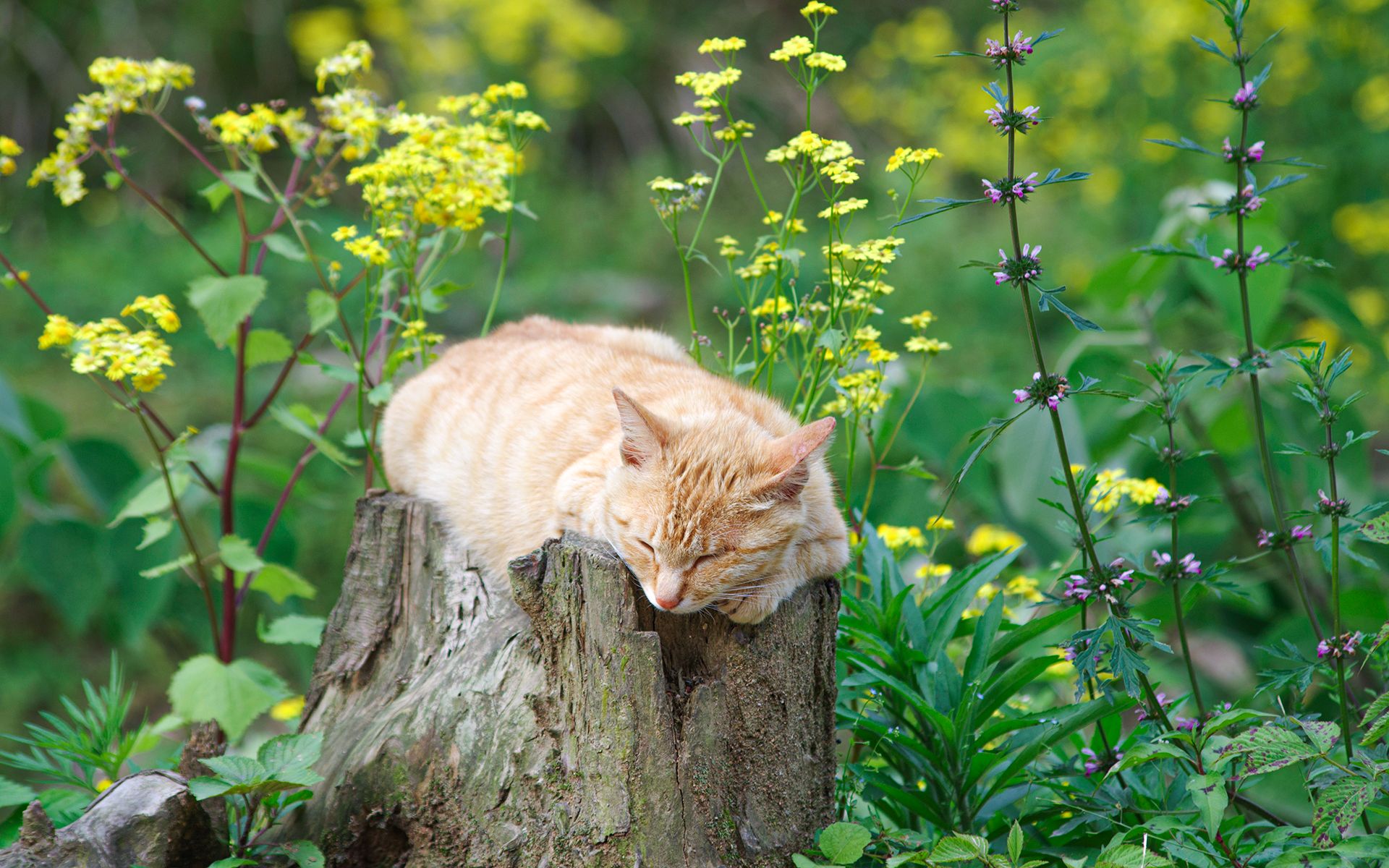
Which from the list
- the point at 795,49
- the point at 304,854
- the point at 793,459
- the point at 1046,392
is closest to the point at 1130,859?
the point at 1046,392

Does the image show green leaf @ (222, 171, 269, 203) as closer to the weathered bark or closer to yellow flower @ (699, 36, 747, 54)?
yellow flower @ (699, 36, 747, 54)

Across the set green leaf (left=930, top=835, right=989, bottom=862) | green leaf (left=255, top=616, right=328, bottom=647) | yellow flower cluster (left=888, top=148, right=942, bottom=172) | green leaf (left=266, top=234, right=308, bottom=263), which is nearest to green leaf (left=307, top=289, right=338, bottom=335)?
green leaf (left=266, top=234, right=308, bottom=263)

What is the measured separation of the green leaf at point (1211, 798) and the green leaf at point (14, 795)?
1976 mm

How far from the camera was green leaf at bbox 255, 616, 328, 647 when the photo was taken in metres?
2.39

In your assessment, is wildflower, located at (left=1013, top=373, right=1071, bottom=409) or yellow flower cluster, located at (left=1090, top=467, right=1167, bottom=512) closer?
wildflower, located at (left=1013, top=373, right=1071, bottom=409)

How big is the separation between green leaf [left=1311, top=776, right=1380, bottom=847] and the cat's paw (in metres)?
0.83

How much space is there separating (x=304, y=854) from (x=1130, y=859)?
1.31m

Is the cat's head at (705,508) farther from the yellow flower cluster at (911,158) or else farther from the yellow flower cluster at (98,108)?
the yellow flower cluster at (98,108)

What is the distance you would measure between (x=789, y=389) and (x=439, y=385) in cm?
157

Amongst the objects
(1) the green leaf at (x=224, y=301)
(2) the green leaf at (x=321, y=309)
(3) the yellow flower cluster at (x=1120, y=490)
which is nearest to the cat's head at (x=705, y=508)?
(3) the yellow flower cluster at (x=1120, y=490)

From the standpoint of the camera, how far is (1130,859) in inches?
59.5

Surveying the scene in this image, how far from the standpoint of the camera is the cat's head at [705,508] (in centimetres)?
177

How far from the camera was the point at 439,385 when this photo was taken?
107 inches

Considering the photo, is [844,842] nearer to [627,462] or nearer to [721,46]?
[627,462]
